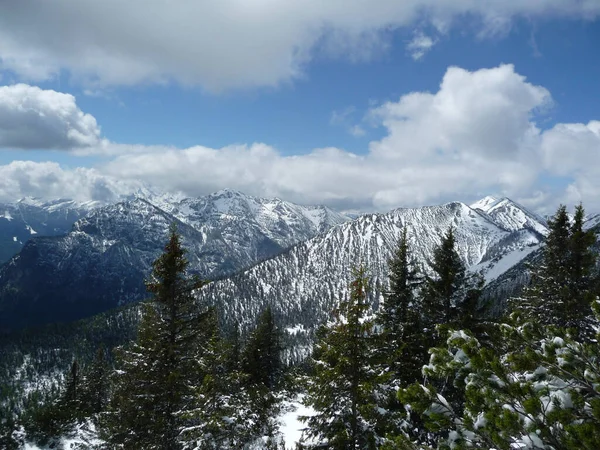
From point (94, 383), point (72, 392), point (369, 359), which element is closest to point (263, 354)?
point (369, 359)

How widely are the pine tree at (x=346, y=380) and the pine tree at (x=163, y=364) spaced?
594 centimetres

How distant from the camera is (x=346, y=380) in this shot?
44.3 ft

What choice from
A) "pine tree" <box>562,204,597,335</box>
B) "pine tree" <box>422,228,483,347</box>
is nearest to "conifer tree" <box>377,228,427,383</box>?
"pine tree" <box>422,228,483,347</box>

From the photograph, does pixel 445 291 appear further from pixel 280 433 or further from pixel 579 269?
pixel 280 433

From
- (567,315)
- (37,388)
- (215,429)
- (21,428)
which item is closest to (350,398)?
(215,429)

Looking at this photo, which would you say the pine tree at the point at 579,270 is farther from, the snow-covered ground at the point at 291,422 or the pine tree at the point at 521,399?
the pine tree at the point at 521,399

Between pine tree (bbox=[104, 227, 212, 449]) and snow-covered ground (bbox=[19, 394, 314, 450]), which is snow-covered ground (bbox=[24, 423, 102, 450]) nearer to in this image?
snow-covered ground (bbox=[19, 394, 314, 450])

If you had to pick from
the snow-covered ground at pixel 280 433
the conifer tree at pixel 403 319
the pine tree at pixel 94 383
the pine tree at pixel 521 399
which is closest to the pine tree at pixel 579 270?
the conifer tree at pixel 403 319

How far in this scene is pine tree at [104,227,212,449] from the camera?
15.3 m

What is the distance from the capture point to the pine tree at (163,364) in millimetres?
15328

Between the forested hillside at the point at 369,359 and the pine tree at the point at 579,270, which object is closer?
the forested hillside at the point at 369,359

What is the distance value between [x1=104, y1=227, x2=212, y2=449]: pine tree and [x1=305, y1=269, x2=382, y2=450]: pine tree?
594 centimetres

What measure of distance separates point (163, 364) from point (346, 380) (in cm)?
800

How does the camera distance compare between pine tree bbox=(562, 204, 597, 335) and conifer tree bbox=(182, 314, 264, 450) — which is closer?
conifer tree bbox=(182, 314, 264, 450)
